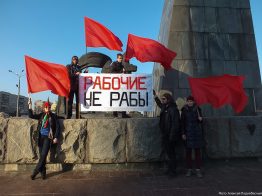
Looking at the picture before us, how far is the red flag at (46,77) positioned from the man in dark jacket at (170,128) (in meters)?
2.47

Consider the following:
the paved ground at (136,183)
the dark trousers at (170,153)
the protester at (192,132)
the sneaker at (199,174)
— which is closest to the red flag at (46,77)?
the paved ground at (136,183)

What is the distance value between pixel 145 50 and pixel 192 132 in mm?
2571

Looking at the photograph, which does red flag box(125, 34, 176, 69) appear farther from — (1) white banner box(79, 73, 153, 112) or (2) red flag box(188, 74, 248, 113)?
(2) red flag box(188, 74, 248, 113)

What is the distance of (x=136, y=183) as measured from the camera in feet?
18.5

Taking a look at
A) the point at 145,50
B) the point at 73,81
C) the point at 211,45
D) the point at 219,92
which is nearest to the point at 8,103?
the point at 211,45

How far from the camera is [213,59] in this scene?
9500 millimetres

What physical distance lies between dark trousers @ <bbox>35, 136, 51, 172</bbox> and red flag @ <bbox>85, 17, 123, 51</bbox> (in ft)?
9.04

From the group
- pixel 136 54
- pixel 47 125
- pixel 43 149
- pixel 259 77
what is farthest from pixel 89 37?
pixel 259 77

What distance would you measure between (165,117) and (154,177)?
129 cm

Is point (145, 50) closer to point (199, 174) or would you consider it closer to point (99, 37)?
point (99, 37)

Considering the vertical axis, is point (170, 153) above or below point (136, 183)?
above

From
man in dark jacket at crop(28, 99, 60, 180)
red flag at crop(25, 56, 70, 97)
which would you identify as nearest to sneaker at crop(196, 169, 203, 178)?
man in dark jacket at crop(28, 99, 60, 180)

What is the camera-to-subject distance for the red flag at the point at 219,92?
23.3 ft

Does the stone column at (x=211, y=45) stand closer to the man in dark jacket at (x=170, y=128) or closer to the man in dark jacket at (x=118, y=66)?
Answer: the man in dark jacket at (x=118, y=66)
